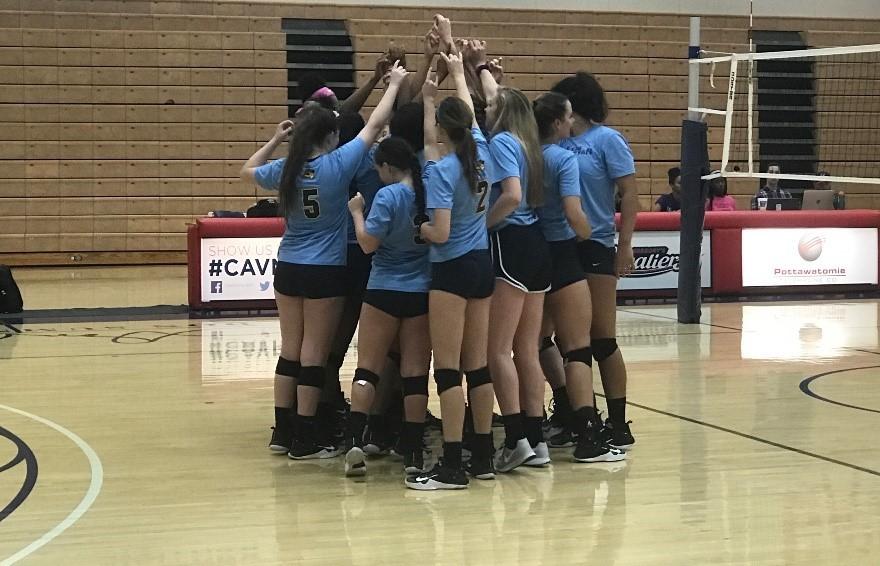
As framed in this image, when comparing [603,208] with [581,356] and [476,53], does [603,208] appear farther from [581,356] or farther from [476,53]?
[476,53]

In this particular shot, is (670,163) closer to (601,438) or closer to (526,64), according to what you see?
(526,64)

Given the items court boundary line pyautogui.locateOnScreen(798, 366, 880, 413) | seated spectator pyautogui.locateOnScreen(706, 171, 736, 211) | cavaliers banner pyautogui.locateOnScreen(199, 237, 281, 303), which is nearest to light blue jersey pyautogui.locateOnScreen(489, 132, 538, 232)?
court boundary line pyautogui.locateOnScreen(798, 366, 880, 413)

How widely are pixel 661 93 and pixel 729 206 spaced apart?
6.27 meters

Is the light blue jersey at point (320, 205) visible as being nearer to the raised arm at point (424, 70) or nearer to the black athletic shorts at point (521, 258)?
the raised arm at point (424, 70)

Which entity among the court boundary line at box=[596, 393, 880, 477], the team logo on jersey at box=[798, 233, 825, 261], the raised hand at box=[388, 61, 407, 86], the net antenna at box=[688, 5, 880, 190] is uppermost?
the net antenna at box=[688, 5, 880, 190]

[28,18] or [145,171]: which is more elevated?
[28,18]

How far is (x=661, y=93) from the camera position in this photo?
19.9 m

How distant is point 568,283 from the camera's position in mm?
4910

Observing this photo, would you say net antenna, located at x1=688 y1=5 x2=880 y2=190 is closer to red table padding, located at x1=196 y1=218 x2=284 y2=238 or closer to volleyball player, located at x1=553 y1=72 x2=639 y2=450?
red table padding, located at x1=196 y1=218 x2=284 y2=238

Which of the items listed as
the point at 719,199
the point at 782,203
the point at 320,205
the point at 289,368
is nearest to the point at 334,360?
the point at 289,368

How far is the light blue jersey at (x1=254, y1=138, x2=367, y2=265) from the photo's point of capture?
4.87 m

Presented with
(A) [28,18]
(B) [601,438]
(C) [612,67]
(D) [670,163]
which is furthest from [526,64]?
(B) [601,438]

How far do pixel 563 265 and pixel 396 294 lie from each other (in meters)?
0.81

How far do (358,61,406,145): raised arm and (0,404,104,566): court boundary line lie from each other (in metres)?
1.84
